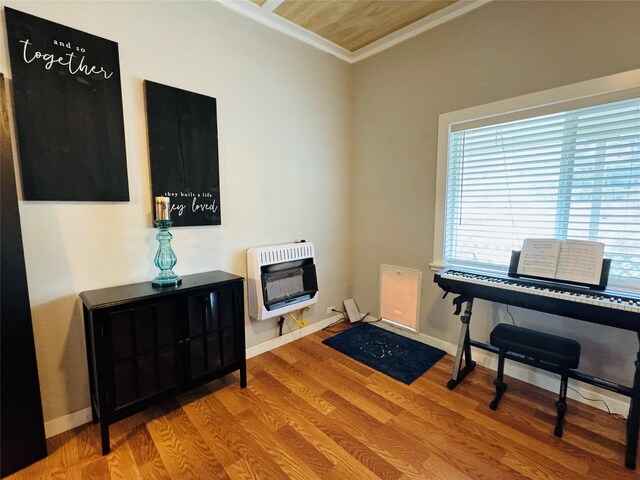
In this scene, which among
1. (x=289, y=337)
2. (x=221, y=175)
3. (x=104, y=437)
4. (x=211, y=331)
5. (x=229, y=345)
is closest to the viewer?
(x=104, y=437)

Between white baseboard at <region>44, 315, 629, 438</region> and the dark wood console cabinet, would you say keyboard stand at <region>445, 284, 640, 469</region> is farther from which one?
the dark wood console cabinet

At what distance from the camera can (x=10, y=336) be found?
4.56 ft

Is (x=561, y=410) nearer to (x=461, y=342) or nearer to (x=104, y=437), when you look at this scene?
(x=461, y=342)

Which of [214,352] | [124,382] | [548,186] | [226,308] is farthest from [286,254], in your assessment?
[548,186]

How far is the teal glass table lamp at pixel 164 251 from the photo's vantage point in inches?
71.8

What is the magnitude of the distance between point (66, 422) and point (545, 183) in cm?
345

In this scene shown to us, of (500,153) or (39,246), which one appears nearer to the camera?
(39,246)

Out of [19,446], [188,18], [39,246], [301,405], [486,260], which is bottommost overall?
[301,405]

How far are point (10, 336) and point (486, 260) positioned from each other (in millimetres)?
3010

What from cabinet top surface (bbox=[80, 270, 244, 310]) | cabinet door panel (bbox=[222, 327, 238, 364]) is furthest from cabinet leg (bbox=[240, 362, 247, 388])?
cabinet top surface (bbox=[80, 270, 244, 310])

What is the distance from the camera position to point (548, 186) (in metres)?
2.05

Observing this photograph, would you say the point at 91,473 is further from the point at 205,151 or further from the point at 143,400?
the point at 205,151

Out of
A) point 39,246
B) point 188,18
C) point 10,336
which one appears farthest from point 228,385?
point 188,18

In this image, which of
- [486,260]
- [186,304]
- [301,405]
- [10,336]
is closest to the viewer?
Answer: [10,336]
